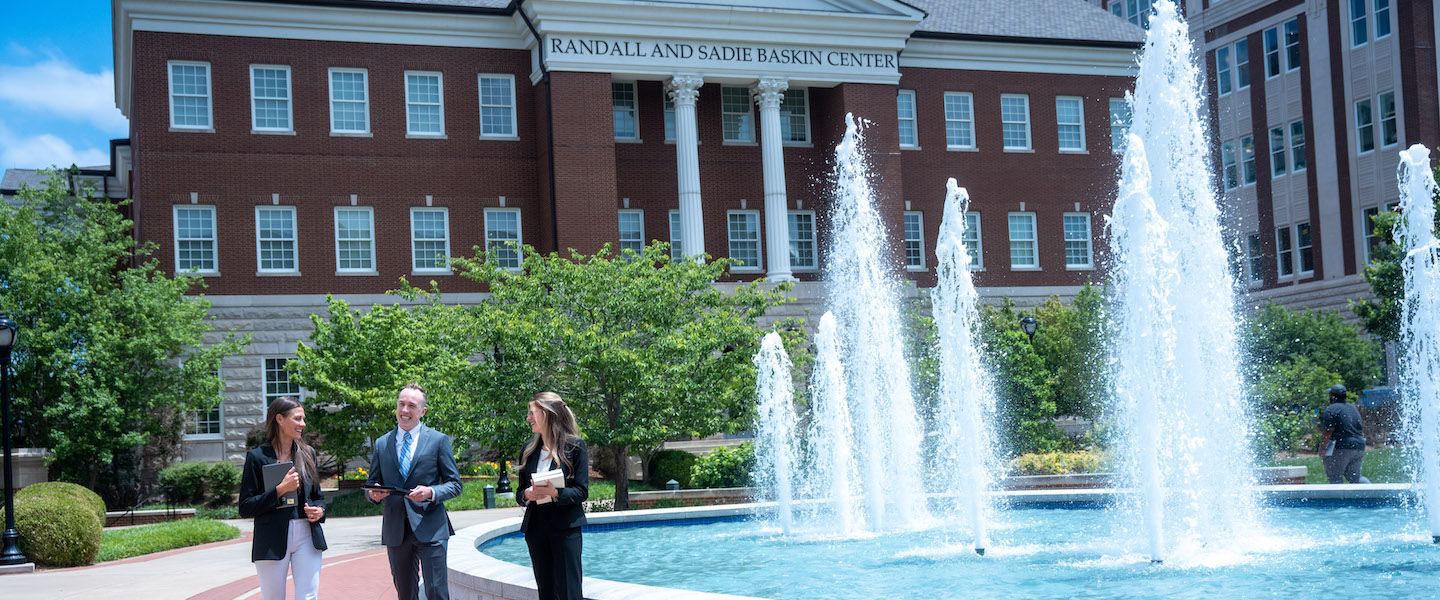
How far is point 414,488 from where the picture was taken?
831 cm

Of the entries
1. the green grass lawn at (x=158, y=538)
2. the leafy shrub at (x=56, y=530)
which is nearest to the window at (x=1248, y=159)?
the green grass lawn at (x=158, y=538)

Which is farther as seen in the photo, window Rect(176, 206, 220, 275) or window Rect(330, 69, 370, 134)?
window Rect(330, 69, 370, 134)

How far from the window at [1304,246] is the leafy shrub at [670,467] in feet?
82.8

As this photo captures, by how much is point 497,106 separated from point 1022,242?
1641 centimetres

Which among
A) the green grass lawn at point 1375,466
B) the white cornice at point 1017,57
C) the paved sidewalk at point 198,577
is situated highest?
the white cornice at point 1017,57

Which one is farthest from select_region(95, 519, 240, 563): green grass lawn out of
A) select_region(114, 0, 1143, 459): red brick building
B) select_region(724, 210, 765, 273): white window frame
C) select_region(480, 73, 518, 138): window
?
select_region(724, 210, 765, 273): white window frame

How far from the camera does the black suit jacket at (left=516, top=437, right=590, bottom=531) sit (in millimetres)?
8016

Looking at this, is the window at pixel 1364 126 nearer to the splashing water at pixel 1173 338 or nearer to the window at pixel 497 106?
the window at pixel 497 106

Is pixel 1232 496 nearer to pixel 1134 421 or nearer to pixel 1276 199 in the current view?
pixel 1134 421

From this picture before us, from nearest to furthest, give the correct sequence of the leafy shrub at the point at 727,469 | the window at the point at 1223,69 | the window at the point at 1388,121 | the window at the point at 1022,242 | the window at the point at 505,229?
the leafy shrub at the point at 727,469, the window at the point at 505,229, the window at the point at 1388,121, the window at the point at 1022,242, the window at the point at 1223,69

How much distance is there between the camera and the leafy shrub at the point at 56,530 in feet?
56.3

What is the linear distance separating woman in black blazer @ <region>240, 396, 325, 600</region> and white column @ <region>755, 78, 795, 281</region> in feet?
93.8

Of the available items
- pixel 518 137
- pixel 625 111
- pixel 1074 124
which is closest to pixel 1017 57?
pixel 1074 124

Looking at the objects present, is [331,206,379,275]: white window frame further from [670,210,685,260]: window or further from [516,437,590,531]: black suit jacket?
[516,437,590,531]: black suit jacket
